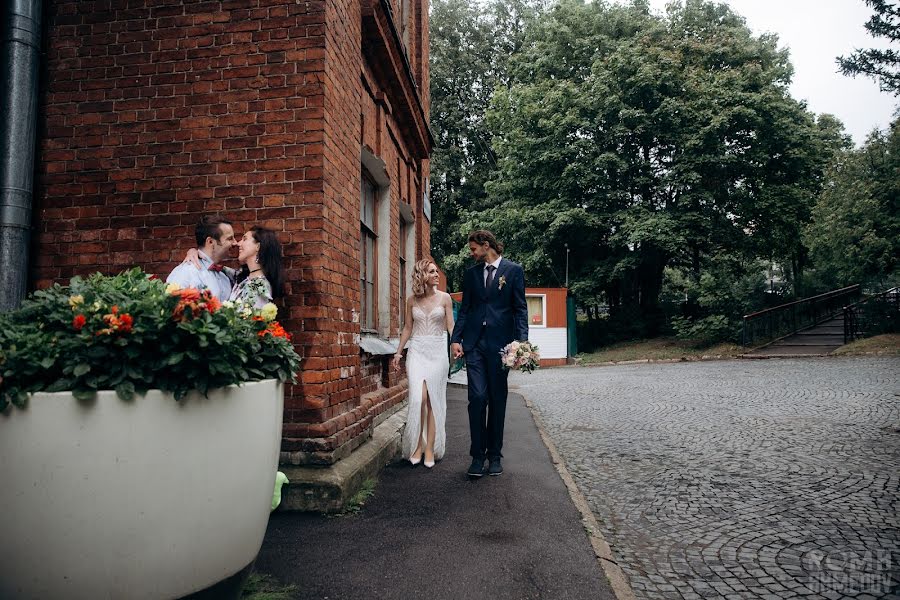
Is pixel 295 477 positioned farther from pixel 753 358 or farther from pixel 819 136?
pixel 819 136

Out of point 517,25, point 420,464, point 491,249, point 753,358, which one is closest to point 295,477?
point 420,464

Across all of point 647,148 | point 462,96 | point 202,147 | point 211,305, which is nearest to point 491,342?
point 202,147

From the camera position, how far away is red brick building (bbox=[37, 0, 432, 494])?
405 cm

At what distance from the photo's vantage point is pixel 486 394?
4949mm

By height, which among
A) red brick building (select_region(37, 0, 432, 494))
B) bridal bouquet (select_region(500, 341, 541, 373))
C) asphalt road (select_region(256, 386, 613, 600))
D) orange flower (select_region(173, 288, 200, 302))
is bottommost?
asphalt road (select_region(256, 386, 613, 600))

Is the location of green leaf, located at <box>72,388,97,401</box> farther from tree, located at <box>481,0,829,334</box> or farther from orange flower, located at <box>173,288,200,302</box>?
tree, located at <box>481,0,829,334</box>

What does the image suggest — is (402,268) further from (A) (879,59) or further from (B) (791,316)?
(B) (791,316)

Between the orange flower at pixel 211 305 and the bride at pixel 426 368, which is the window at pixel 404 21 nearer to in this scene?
the bride at pixel 426 368

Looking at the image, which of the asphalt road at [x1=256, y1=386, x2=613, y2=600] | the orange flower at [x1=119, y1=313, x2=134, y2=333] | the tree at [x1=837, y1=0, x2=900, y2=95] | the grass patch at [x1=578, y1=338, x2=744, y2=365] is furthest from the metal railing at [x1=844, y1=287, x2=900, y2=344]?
the orange flower at [x1=119, y1=313, x2=134, y2=333]

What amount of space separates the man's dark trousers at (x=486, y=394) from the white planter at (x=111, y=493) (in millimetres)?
2950

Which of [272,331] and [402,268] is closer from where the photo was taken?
[272,331]

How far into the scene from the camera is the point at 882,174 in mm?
22375

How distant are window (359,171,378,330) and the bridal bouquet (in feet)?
7.05

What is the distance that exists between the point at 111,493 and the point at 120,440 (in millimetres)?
174
